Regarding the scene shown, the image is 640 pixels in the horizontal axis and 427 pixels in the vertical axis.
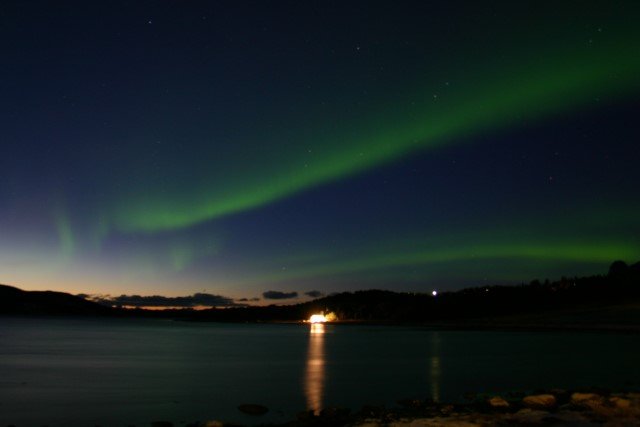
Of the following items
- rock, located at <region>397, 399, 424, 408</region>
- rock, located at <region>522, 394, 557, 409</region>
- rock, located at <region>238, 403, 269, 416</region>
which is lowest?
rock, located at <region>238, 403, 269, 416</region>

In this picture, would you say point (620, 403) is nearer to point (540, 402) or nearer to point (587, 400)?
point (587, 400)

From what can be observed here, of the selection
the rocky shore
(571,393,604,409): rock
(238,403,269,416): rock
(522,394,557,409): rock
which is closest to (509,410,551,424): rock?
the rocky shore

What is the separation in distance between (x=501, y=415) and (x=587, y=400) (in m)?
4.10

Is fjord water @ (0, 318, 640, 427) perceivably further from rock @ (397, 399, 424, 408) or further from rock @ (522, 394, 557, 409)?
rock @ (522, 394, 557, 409)

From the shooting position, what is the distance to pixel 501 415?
17.7m

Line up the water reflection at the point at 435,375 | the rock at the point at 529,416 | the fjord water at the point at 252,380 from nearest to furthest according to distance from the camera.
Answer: the rock at the point at 529,416 → the fjord water at the point at 252,380 → the water reflection at the point at 435,375

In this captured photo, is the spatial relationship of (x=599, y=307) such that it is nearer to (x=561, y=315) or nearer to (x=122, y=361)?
(x=561, y=315)

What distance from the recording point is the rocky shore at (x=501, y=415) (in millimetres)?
16438

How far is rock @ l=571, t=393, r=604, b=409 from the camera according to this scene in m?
19.1

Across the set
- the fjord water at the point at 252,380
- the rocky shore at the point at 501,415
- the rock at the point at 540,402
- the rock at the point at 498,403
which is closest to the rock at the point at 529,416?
the rocky shore at the point at 501,415

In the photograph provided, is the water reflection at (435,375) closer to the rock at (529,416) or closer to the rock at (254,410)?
the rock at (254,410)

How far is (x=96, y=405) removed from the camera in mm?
26047

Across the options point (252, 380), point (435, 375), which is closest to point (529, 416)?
point (435, 375)

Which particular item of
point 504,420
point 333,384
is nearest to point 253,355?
point 333,384
